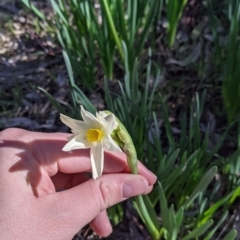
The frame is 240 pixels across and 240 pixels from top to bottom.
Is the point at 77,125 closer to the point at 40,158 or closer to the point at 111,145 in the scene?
the point at 111,145

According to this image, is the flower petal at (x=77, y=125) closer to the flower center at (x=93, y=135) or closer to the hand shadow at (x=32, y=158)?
the flower center at (x=93, y=135)

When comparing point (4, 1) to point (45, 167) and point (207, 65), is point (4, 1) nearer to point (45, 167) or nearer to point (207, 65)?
point (207, 65)

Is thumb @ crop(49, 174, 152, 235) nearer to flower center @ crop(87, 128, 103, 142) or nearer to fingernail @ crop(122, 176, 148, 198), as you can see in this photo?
fingernail @ crop(122, 176, 148, 198)

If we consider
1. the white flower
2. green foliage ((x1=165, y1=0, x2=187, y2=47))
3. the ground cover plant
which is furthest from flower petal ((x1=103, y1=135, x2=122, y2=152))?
green foliage ((x1=165, y1=0, x2=187, y2=47))

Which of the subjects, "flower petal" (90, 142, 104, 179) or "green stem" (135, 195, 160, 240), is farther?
"green stem" (135, 195, 160, 240)

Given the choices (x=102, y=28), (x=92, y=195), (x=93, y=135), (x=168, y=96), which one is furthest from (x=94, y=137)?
(x=168, y=96)

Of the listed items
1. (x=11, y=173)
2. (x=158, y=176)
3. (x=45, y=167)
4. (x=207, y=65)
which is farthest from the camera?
(x=207, y=65)

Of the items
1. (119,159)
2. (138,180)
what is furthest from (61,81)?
(138,180)
